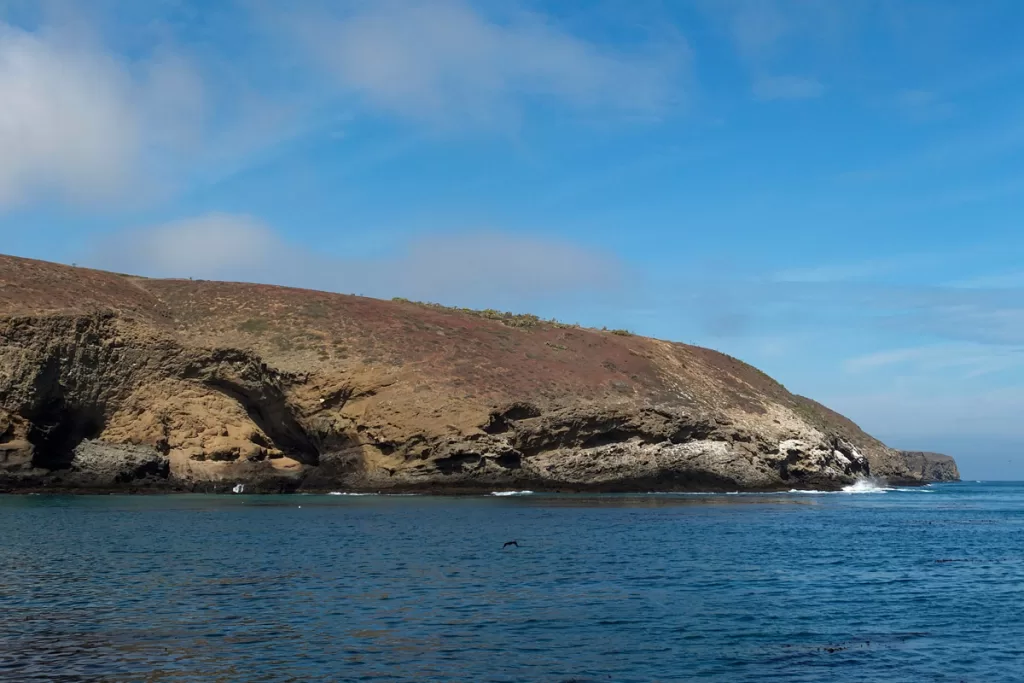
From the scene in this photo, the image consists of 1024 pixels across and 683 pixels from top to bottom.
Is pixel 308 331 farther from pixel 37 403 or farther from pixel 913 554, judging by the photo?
pixel 913 554

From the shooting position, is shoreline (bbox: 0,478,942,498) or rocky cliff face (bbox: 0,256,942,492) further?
rocky cliff face (bbox: 0,256,942,492)

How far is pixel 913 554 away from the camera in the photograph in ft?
107

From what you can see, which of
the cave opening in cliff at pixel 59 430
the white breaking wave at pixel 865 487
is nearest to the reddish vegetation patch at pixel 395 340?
the cave opening in cliff at pixel 59 430

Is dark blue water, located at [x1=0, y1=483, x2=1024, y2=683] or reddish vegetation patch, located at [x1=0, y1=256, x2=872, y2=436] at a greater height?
reddish vegetation patch, located at [x1=0, y1=256, x2=872, y2=436]

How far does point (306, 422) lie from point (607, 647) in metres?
56.5

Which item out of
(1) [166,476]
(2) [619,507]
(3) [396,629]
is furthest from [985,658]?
(1) [166,476]

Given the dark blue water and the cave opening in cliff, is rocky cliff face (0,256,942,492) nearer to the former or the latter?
the cave opening in cliff

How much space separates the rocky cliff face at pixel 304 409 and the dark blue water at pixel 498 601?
24.5 m

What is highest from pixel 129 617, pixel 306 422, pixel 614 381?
pixel 614 381

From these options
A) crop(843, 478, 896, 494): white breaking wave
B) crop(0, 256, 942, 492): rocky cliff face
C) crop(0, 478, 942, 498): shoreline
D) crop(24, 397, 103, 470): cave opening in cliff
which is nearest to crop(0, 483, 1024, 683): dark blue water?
crop(0, 478, 942, 498): shoreline

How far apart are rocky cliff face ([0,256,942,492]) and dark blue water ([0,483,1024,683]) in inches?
964

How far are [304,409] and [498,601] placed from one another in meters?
51.3

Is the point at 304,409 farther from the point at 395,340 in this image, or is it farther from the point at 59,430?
the point at 59,430

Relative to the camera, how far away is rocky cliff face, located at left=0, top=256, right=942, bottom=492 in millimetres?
64562
